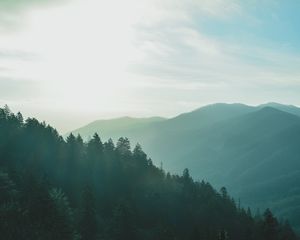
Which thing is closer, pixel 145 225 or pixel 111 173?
pixel 145 225

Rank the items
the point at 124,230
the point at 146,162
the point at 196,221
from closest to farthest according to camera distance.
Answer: the point at 124,230 → the point at 196,221 → the point at 146,162

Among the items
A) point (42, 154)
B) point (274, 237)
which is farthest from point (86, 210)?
point (42, 154)

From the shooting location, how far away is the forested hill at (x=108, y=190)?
97.2 m

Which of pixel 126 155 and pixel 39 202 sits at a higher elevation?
pixel 126 155

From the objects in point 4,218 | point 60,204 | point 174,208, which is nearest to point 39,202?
point 4,218

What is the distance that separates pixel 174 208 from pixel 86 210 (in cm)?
5283

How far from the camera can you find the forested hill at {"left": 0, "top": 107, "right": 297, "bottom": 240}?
3826 inches

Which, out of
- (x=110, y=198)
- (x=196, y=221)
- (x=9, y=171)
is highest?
(x=9, y=171)

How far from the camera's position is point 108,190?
13062 centimetres

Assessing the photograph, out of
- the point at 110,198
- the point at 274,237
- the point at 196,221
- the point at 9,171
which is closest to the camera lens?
the point at 274,237

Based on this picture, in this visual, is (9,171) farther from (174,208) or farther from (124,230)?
(174,208)

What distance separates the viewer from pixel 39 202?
3105 inches

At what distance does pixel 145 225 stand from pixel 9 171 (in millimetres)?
37365

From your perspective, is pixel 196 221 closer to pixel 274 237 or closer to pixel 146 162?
pixel 146 162
